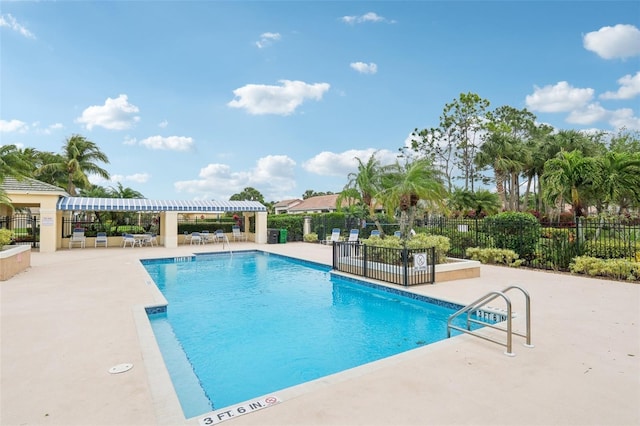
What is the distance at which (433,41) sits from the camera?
16297mm

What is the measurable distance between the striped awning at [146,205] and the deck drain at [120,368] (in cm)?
1898

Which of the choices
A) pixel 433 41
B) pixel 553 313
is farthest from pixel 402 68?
pixel 553 313

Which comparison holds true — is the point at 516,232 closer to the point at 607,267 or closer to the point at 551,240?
the point at 551,240

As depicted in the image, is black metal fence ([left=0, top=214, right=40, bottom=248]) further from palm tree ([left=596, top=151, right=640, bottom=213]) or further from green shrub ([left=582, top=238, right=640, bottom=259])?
palm tree ([left=596, top=151, right=640, bottom=213])

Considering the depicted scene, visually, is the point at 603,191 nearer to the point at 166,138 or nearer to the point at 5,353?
the point at 5,353

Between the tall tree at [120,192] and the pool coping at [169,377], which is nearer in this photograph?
the pool coping at [169,377]

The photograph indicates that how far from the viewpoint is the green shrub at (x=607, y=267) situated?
1038 cm

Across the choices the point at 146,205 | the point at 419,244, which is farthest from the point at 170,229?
the point at 419,244

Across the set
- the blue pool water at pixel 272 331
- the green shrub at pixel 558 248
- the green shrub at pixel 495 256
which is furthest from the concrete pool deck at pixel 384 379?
the green shrub at pixel 495 256

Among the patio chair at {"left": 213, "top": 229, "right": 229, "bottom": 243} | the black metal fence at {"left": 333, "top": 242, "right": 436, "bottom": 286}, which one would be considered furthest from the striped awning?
the black metal fence at {"left": 333, "top": 242, "right": 436, "bottom": 286}

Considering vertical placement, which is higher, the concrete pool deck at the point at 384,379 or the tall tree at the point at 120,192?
the tall tree at the point at 120,192

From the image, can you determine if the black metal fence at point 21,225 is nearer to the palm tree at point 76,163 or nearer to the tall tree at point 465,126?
the palm tree at point 76,163

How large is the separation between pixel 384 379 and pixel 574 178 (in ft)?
46.6

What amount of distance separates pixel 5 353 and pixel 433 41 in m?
18.1
